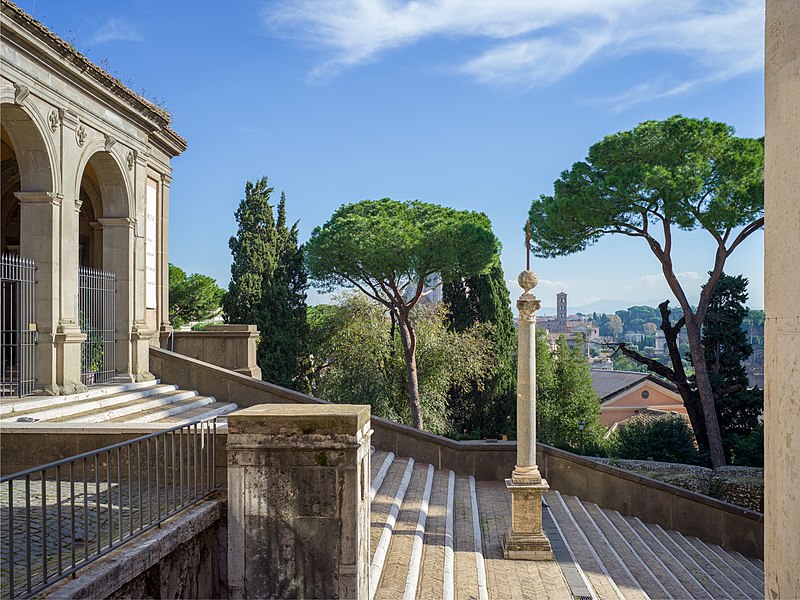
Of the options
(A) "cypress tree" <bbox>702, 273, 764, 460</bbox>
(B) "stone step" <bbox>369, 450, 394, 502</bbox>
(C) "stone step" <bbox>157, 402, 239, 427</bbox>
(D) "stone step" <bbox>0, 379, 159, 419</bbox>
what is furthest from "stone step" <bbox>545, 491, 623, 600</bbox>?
(A) "cypress tree" <bbox>702, 273, 764, 460</bbox>

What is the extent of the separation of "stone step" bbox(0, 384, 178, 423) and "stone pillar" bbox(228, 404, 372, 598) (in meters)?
4.74

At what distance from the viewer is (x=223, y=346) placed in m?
13.5

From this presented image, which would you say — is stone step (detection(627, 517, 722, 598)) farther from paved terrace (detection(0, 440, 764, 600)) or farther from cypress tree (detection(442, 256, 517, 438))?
cypress tree (detection(442, 256, 517, 438))

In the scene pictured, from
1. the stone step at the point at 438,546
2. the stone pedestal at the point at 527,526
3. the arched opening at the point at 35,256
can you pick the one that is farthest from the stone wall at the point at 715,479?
the arched opening at the point at 35,256

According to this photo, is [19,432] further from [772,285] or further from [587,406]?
[587,406]

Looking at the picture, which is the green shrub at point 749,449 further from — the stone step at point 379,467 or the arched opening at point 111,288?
the arched opening at point 111,288

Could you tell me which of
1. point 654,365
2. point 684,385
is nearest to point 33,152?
point 654,365

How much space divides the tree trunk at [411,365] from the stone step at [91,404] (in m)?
8.77

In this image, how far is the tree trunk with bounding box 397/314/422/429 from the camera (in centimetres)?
1950

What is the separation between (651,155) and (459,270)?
6.59m

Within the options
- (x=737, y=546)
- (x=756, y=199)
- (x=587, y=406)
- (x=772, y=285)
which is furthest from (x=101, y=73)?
(x=587, y=406)

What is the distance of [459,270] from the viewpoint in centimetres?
2078

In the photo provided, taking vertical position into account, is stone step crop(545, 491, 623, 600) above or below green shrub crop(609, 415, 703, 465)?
above

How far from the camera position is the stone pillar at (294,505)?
472 centimetres
